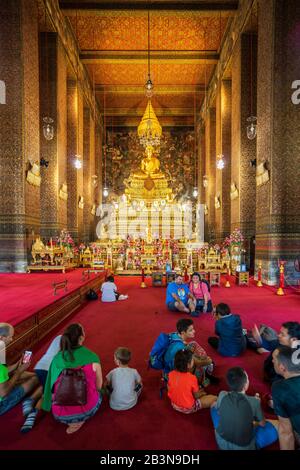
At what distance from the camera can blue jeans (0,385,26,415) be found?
8.52 ft

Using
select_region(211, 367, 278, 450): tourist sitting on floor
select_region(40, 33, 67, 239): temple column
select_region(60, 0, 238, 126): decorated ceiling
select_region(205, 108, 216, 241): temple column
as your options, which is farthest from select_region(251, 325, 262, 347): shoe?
select_region(205, 108, 216, 241): temple column

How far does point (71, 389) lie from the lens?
2270mm

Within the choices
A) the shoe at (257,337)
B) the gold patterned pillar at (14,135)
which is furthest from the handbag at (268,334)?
the gold patterned pillar at (14,135)

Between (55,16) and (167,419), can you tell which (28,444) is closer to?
(167,419)

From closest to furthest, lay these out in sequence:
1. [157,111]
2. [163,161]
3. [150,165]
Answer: [150,165], [157,111], [163,161]

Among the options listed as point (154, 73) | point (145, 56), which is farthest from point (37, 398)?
point (154, 73)

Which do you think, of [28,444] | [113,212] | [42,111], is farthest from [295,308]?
[113,212]

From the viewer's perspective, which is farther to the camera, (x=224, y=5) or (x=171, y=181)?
(x=171, y=181)

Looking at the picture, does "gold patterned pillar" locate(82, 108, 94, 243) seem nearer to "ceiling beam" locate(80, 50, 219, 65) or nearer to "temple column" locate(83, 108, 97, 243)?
"temple column" locate(83, 108, 97, 243)

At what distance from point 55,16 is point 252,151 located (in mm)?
10337

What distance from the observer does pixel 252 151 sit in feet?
39.6

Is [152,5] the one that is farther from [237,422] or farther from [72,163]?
[237,422]

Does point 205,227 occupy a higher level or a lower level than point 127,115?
lower

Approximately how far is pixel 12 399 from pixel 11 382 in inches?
7.7
